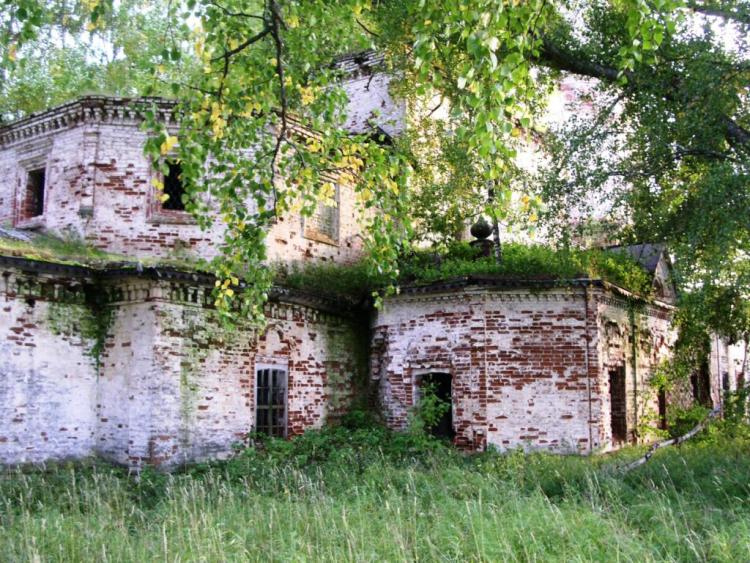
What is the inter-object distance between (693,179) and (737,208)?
3225 mm

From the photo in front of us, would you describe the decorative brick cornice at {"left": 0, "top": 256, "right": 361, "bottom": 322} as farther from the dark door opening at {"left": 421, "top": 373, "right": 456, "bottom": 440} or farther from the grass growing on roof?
the dark door opening at {"left": 421, "top": 373, "right": 456, "bottom": 440}

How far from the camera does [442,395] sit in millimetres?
14781

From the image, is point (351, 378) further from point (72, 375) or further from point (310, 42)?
point (310, 42)

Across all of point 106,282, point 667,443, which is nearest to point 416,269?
point 667,443

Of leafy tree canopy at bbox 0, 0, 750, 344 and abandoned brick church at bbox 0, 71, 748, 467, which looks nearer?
leafy tree canopy at bbox 0, 0, 750, 344

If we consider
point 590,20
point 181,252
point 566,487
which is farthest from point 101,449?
point 590,20

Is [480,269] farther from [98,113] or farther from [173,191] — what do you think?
[98,113]

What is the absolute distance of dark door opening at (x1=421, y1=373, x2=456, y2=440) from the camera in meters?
14.3

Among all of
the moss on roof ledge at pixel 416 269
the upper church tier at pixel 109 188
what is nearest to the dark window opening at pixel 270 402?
the moss on roof ledge at pixel 416 269

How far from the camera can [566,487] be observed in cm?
873

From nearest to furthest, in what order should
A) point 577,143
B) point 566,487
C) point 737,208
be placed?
point 566,487 < point 737,208 < point 577,143

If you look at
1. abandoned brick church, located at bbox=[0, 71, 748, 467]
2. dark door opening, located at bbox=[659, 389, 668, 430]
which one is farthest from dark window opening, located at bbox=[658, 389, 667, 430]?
abandoned brick church, located at bbox=[0, 71, 748, 467]

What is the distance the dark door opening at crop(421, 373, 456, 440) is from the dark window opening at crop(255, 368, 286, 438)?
292 cm

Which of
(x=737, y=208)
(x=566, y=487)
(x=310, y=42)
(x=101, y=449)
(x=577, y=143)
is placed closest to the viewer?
(x=310, y=42)
